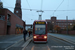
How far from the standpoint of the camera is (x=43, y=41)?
12672mm

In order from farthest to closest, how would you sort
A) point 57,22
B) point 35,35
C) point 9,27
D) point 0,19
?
point 57,22, point 9,27, point 0,19, point 35,35

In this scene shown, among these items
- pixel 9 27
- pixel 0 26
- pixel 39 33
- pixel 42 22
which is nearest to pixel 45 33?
pixel 39 33

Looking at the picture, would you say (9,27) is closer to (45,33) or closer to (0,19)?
(0,19)

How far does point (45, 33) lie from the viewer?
12773 millimetres

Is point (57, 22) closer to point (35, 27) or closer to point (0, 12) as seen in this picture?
point (0, 12)

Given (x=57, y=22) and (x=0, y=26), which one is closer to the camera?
(x=0, y=26)

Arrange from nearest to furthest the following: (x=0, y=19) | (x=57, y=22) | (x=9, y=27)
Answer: (x=0, y=19), (x=9, y=27), (x=57, y=22)

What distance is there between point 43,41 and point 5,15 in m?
27.5

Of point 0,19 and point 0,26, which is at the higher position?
point 0,19

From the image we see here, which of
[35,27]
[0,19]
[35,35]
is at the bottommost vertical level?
[35,35]

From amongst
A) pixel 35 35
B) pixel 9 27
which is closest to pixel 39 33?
pixel 35 35

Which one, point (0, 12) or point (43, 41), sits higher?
point (0, 12)

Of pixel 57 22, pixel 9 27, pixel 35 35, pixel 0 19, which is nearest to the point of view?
pixel 35 35

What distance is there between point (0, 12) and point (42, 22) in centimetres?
2714
